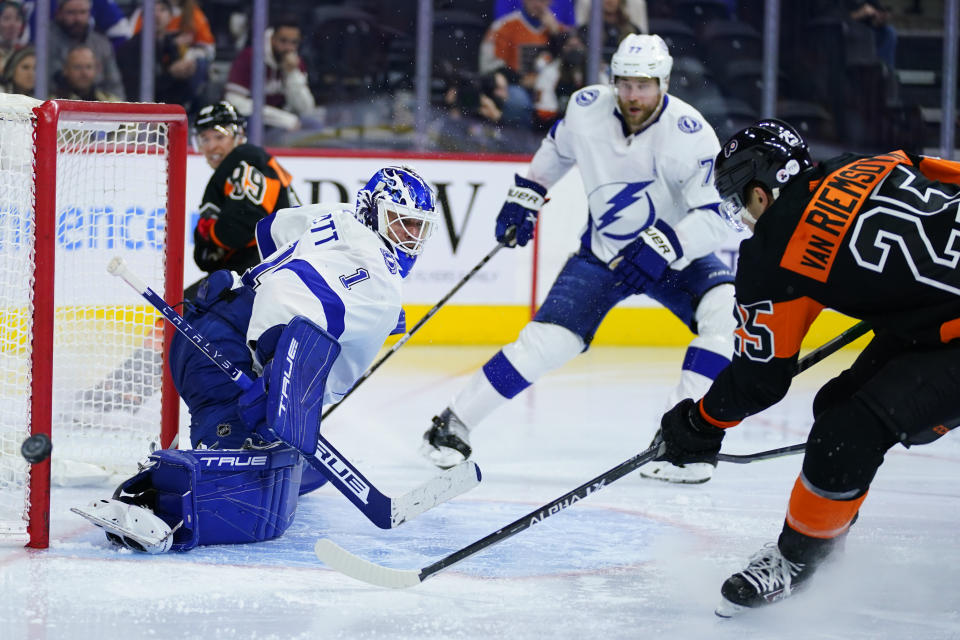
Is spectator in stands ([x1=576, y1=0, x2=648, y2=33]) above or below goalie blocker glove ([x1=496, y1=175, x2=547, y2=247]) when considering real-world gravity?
above

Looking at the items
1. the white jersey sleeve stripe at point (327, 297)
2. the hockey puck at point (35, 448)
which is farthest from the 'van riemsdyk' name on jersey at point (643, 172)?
the hockey puck at point (35, 448)

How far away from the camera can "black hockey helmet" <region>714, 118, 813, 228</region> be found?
2439 mm

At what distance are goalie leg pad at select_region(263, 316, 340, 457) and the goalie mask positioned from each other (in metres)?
0.30

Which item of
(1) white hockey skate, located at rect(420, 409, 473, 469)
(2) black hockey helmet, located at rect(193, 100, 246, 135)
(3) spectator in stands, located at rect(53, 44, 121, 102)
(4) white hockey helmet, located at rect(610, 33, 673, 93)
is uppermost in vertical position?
(4) white hockey helmet, located at rect(610, 33, 673, 93)

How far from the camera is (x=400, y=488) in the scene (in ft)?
11.8

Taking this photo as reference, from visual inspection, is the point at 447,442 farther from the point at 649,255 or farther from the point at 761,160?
the point at 761,160

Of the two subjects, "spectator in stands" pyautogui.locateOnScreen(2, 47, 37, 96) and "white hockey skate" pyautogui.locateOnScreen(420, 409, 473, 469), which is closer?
"white hockey skate" pyautogui.locateOnScreen(420, 409, 473, 469)

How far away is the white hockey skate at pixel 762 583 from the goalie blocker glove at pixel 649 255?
1.33 metres

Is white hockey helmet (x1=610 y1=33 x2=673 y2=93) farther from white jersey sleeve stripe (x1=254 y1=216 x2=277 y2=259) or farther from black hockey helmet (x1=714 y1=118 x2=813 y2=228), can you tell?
black hockey helmet (x1=714 y1=118 x2=813 y2=228)

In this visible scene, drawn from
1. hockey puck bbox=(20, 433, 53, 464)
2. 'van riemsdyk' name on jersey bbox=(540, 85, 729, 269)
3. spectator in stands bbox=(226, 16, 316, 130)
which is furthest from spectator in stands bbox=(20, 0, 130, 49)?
hockey puck bbox=(20, 433, 53, 464)

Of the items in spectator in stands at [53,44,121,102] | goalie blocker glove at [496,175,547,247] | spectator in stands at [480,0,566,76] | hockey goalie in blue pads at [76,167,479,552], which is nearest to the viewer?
hockey goalie in blue pads at [76,167,479,552]

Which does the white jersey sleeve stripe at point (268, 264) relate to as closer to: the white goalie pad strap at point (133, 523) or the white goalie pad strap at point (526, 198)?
the white goalie pad strap at point (133, 523)

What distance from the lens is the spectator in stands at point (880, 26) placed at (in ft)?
22.2

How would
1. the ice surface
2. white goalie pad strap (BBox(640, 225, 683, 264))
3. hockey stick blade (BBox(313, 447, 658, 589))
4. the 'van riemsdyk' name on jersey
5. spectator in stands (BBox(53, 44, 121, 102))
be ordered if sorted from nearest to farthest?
1. the ice surface
2. hockey stick blade (BBox(313, 447, 658, 589))
3. white goalie pad strap (BBox(640, 225, 683, 264))
4. the 'van riemsdyk' name on jersey
5. spectator in stands (BBox(53, 44, 121, 102))
